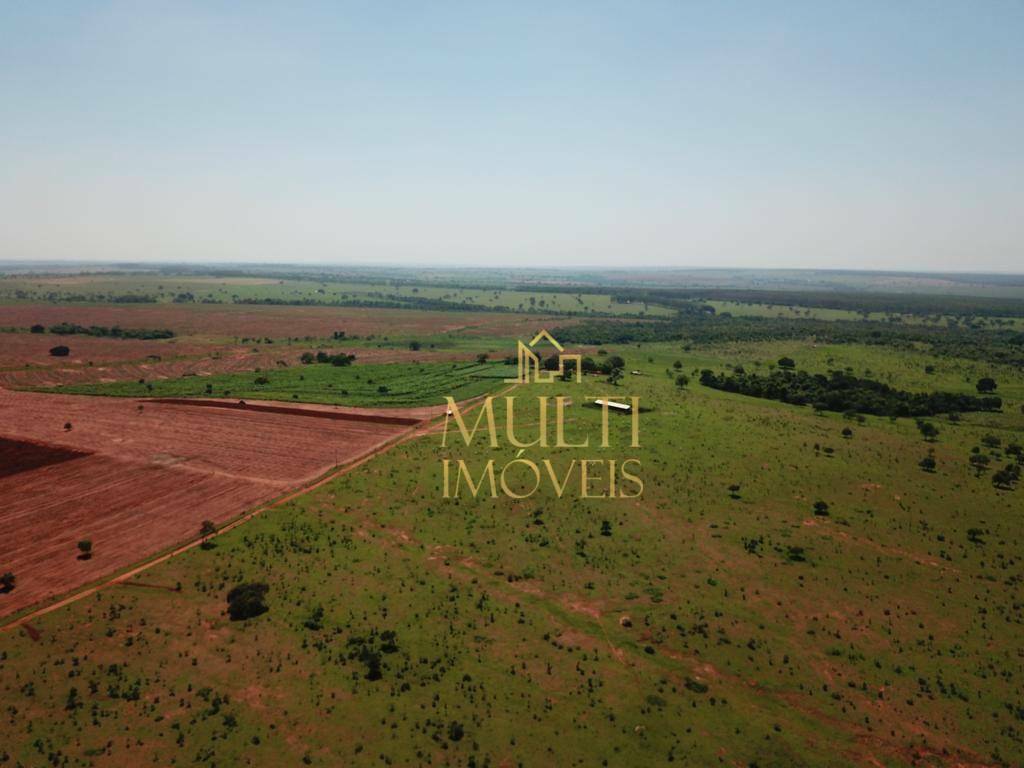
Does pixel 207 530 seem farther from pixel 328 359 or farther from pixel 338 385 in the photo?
pixel 328 359

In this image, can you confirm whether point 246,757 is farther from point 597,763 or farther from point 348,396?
point 348,396

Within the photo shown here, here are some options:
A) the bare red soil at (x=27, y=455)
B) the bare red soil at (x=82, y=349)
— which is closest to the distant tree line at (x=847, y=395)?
the bare red soil at (x=27, y=455)

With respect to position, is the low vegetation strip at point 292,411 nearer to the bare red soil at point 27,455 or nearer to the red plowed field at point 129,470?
the red plowed field at point 129,470

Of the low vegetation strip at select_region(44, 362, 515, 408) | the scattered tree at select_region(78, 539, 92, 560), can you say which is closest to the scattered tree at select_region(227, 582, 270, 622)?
the scattered tree at select_region(78, 539, 92, 560)

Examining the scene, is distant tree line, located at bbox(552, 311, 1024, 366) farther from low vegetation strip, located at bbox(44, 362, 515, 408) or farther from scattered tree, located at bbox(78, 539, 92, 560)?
scattered tree, located at bbox(78, 539, 92, 560)

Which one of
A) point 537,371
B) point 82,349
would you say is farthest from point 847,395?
point 82,349

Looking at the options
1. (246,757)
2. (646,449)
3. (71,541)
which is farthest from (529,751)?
(646,449)
